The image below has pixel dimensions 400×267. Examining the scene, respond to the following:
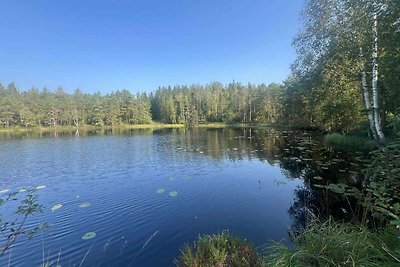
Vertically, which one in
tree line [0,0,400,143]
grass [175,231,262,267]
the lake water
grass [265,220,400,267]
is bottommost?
the lake water

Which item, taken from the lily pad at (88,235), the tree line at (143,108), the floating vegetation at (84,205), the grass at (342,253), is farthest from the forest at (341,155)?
the tree line at (143,108)

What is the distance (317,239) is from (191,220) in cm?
641

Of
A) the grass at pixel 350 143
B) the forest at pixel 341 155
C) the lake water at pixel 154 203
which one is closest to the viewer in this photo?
the forest at pixel 341 155

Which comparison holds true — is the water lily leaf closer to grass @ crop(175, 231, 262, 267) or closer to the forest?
the forest

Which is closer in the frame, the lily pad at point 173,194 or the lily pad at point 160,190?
the lily pad at point 173,194

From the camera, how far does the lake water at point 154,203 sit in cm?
756

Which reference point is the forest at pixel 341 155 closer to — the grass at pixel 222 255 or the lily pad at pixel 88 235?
the grass at pixel 222 255

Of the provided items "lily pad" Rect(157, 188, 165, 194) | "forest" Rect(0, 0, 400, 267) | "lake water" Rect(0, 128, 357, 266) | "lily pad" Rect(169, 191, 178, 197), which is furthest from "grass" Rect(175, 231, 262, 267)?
"lily pad" Rect(157, 188, 165, 194)

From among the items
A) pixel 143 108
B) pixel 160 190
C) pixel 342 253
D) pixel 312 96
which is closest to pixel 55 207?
pixel 160 190

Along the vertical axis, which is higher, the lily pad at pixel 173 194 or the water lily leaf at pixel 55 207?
the water lily leaf at pixel 55 207

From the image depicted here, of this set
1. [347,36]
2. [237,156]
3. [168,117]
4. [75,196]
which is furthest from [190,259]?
[168,117]

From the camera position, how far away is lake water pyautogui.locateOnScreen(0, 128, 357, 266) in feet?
24.8

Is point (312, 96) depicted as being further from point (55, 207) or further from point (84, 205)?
point (55, 207)

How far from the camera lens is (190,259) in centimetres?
513
